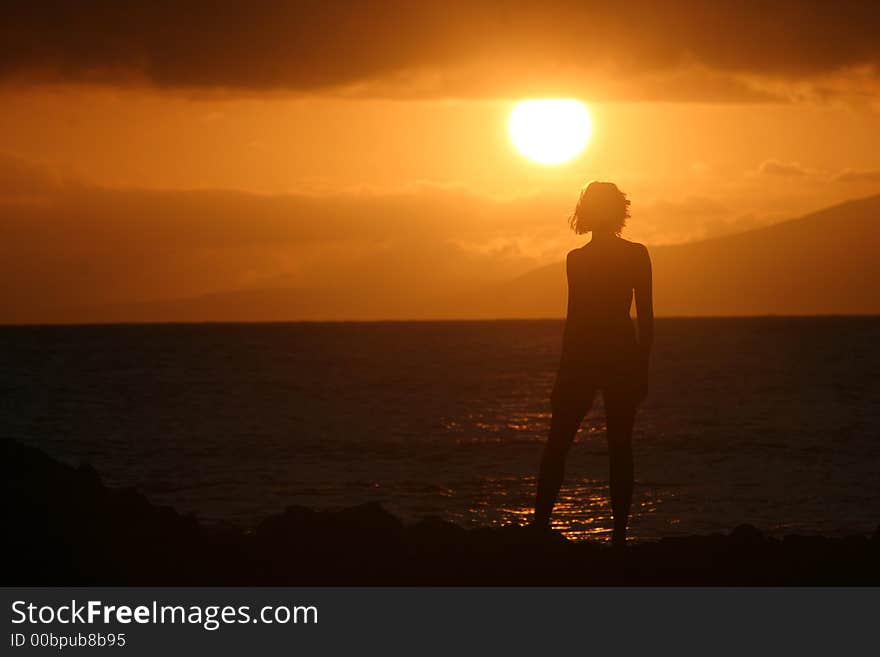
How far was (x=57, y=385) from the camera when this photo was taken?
7150cm

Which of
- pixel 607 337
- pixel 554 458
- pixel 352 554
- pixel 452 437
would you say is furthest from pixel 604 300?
pixel 452 437

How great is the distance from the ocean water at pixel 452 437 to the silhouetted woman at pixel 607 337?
9.26 m

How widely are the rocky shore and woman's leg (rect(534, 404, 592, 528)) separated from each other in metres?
0.21

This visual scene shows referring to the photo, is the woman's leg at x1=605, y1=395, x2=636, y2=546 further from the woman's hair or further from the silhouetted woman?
the woman's hair

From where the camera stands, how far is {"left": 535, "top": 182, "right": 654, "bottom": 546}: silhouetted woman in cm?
930

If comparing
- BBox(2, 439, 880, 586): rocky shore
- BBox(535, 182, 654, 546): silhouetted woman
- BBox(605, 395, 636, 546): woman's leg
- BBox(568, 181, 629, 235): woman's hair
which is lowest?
BBox(2, 439, 880, 586): rocky shore

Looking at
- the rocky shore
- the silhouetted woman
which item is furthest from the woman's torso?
the rocky shore

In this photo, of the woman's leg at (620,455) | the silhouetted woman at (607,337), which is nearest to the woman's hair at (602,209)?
the silhouetted woman at (607,337)

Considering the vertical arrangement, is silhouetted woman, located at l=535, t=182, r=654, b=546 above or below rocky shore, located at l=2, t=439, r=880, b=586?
above

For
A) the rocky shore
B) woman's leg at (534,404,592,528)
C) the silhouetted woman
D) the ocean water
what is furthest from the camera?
the ocean water
